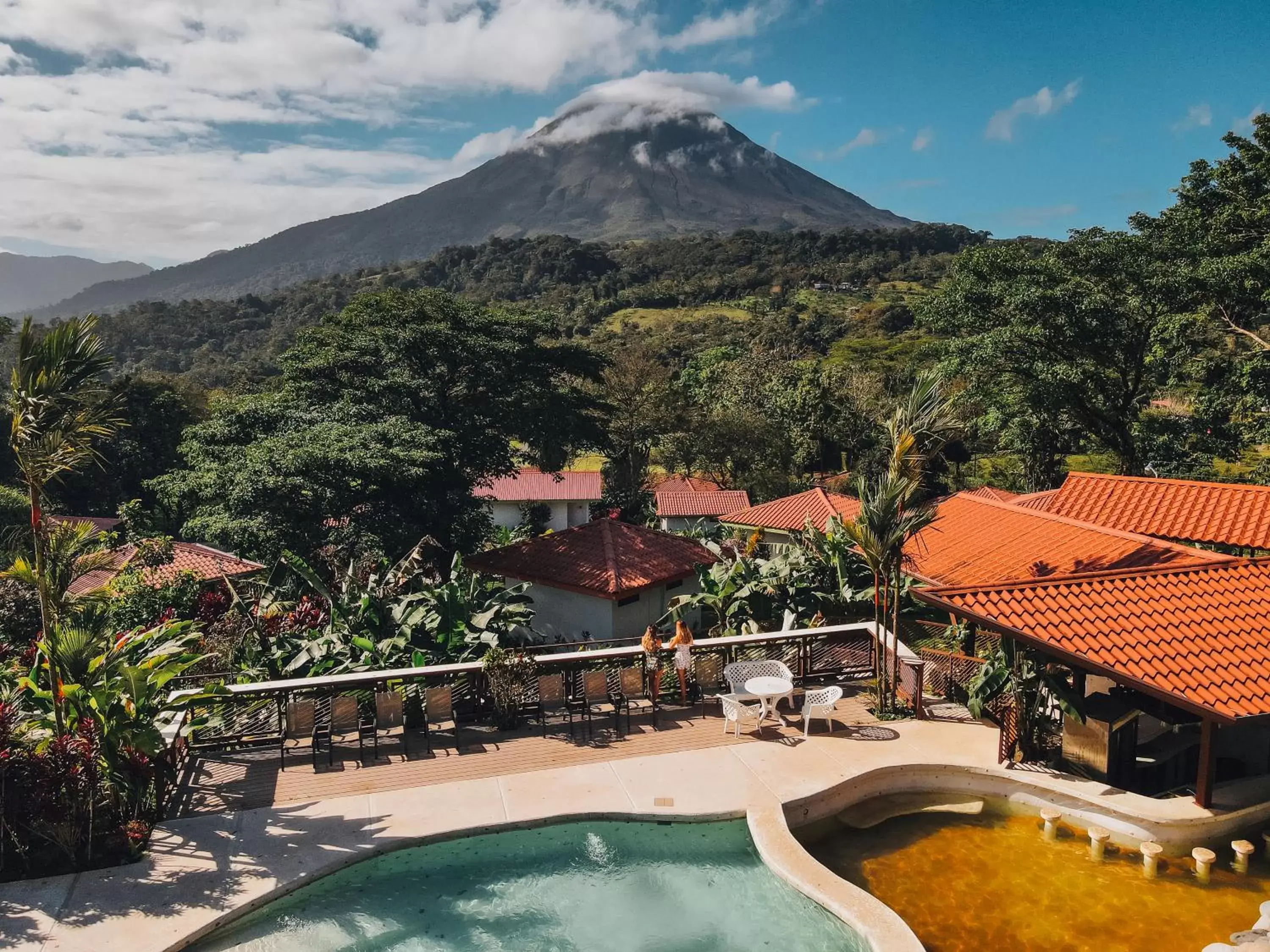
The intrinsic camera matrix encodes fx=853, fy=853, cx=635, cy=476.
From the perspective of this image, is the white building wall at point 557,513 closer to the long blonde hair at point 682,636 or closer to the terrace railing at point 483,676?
the terrace railing at point 483,676

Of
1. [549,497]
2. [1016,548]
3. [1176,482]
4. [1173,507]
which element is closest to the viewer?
[1016,548]

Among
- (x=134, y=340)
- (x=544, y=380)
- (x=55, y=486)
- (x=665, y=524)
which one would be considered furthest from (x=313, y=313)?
(x=544, y=380)

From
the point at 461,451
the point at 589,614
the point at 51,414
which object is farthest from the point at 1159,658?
the point at 461,451

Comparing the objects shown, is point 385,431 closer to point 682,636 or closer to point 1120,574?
point 682,636

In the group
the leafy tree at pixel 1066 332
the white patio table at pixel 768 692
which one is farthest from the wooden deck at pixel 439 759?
the leafy tree at pixel 1066 332

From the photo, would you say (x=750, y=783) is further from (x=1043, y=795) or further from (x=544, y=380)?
(x=544, y=380)
